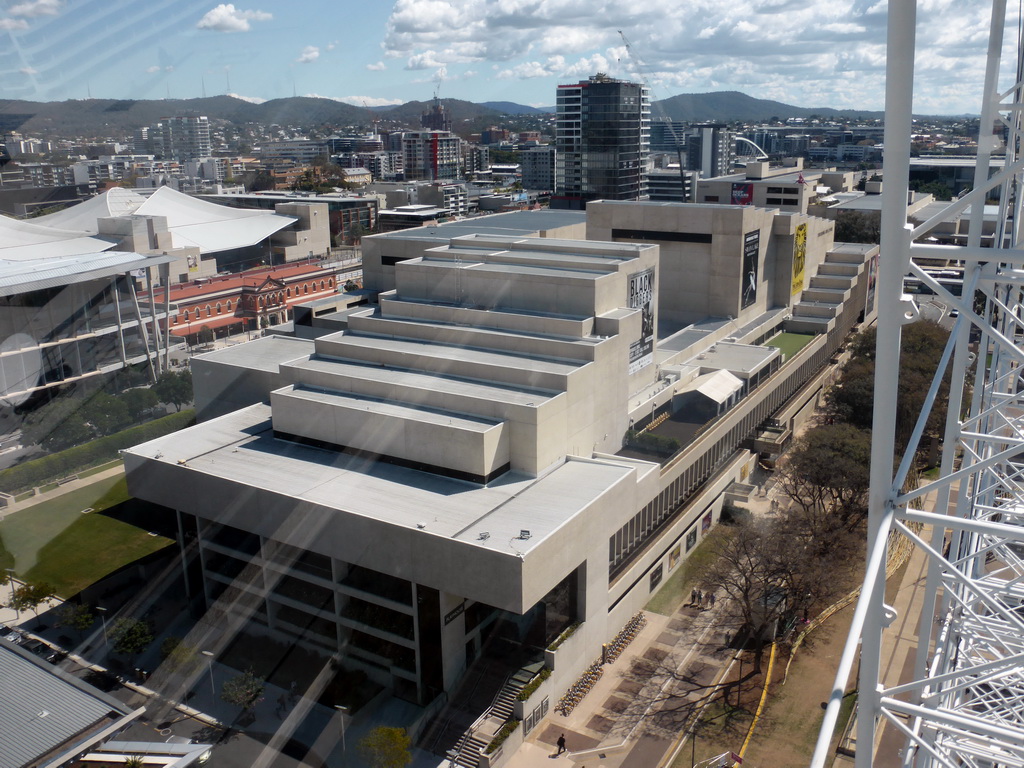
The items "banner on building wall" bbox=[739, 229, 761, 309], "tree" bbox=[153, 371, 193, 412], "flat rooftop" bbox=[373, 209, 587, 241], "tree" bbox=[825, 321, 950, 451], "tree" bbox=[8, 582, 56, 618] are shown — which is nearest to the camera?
"tree" bbox=[8, 582, 56, 618]

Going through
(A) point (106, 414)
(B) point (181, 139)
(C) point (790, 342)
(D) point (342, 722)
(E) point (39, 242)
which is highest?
(B) point (181, 139)

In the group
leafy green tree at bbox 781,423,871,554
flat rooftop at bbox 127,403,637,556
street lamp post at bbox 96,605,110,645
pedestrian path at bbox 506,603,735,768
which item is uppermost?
flat rooftop at bbox 127,403,637,556

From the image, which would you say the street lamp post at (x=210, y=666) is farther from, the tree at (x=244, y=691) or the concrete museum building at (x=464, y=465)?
the concrete museum building at (x=464, y=465)

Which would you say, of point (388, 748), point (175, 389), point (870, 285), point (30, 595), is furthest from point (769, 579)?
point (870, 285)

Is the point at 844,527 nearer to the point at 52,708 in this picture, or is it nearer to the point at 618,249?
the point at 618,249

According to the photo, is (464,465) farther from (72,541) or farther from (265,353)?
(72,541)

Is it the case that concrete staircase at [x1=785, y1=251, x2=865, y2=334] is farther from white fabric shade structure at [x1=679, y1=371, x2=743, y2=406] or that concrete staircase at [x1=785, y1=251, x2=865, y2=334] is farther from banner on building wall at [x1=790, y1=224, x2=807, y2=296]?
white fabric shade structure at [x1=679, y1=371, x2=743, y2=406]

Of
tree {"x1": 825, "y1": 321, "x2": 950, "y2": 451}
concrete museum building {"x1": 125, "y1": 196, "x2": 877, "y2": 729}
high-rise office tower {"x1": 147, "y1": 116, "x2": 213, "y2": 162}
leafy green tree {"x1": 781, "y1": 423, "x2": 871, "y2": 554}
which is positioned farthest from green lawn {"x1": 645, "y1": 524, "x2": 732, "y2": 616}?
high-rise office tower {"x1": 147, "y1": 116, "x2": 213, "y2": 162}

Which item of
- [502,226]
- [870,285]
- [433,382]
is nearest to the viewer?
[433,382]
